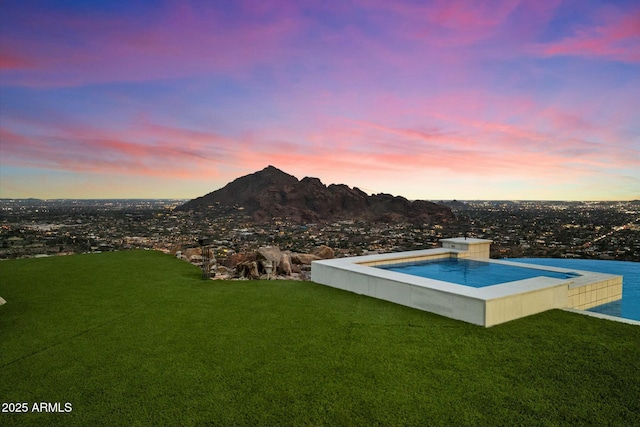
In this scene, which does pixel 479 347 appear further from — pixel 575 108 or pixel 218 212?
pixel 218 212

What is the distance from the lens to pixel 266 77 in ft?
61.5

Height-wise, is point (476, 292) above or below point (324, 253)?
above

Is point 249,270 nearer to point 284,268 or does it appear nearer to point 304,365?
point 284,268

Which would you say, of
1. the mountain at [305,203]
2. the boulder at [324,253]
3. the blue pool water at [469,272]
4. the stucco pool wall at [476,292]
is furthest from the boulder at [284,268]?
the mountain at [305,203]

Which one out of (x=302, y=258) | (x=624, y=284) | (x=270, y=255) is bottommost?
(x=624, y=284)

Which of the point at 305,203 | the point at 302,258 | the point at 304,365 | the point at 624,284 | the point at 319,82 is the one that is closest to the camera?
the point at 304,365

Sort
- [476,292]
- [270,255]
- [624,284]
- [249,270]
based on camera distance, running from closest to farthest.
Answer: [476,292], [624,284], [249,270], [270,255]

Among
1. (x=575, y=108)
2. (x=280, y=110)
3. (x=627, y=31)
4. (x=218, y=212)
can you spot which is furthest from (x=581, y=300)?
(x=218, y=212)

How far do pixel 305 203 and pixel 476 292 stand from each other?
57.7 meters

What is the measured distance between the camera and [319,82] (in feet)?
61.6

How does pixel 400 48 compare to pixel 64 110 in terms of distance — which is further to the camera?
pixel 64 110

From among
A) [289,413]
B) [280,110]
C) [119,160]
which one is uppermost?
[280,110]

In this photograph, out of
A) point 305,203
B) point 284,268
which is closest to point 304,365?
point 284,268

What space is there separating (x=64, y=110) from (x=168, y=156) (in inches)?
361
